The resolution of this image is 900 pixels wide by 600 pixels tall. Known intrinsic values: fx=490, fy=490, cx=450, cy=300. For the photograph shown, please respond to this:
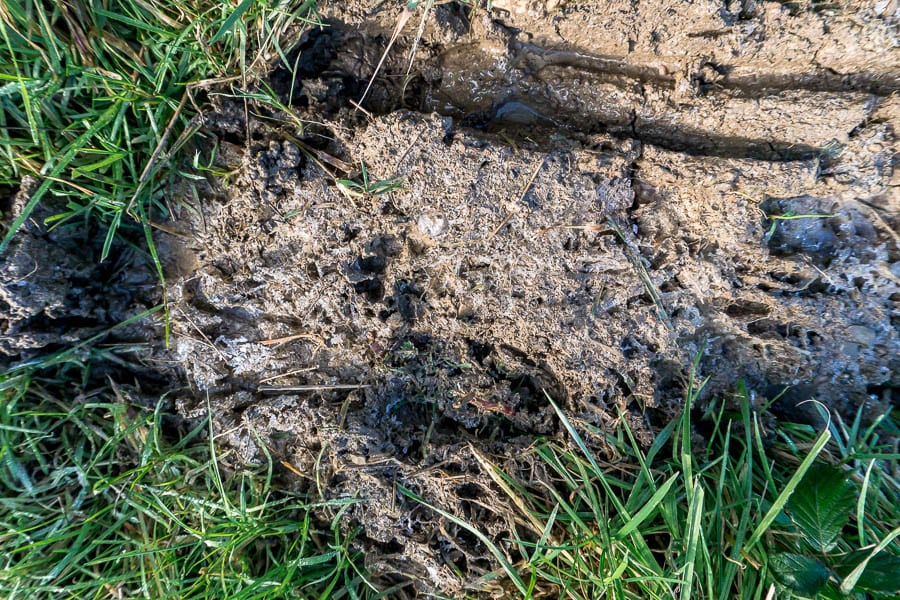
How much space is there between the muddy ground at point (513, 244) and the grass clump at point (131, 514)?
5.9 inches

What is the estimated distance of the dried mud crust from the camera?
164cm

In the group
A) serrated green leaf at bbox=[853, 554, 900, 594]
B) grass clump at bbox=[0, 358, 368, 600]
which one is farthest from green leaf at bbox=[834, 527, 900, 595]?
grass clump at bbox=[0, 358, 368, 600]

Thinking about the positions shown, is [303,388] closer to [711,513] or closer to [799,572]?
[711,513]

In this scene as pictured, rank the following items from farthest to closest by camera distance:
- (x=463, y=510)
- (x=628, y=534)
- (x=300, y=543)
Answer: (x=300, y=543)
(x=463, y=510)
(x=628, y=534)

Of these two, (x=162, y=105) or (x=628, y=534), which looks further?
(x=162, y=105)

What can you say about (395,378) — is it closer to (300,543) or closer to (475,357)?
(475,357)

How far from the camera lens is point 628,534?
158cm

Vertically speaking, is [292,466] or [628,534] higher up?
[628,534]

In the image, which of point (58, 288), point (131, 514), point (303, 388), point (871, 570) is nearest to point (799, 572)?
point (871, 570)

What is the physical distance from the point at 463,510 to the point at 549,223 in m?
1.03

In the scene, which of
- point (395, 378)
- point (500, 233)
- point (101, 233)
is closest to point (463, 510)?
point (395, 378)

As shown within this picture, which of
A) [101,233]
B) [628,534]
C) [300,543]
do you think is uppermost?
[101,233]

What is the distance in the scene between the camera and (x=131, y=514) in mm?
1847

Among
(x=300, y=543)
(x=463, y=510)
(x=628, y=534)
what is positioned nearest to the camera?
(x=628, y=534)
